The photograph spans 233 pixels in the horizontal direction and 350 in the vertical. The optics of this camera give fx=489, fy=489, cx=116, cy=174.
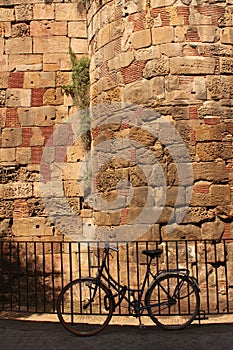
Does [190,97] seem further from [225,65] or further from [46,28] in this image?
[46,28]

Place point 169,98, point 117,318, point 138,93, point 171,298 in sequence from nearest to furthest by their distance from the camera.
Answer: point 171,298 → point 117,318 → point 169,98 → point 138,93

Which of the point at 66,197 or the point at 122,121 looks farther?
the point at 66,197

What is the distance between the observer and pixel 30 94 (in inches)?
399

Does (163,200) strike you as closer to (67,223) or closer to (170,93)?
(170,93)

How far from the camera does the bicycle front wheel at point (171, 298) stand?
20.2 feet

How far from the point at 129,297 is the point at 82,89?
5.00 m

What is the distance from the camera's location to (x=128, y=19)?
838 centimetres

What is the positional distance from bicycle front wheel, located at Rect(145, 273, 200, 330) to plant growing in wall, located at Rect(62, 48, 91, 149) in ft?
14.1

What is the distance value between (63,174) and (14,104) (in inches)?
69.8

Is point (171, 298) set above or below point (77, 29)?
below

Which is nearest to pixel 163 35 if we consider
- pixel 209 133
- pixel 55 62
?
pixel 209 133

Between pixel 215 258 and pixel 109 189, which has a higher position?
pixel 109 189

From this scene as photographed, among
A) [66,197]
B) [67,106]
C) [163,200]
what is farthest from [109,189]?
[67,106]

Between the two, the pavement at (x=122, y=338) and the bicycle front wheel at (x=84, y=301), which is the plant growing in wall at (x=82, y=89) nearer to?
the bicycle front wheel at (x=84, y=301)
